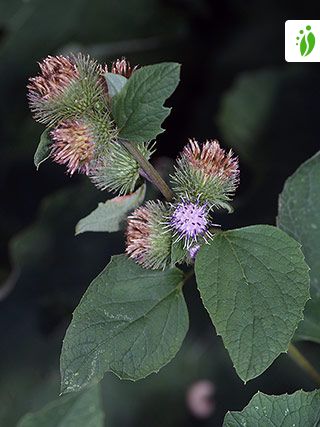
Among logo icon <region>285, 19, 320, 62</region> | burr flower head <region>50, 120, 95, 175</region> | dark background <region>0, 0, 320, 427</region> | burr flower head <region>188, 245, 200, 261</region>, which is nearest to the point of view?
burr flower head <region>50, 120, 95, 175</region>

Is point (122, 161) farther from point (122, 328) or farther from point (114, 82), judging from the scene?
point (122, 328)

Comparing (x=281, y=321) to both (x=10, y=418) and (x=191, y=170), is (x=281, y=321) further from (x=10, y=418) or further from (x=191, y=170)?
(x=10, y=418)

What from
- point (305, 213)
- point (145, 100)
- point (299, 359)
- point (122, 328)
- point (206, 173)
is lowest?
point (299, 359)

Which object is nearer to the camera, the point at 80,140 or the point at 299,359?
the point at 80,140

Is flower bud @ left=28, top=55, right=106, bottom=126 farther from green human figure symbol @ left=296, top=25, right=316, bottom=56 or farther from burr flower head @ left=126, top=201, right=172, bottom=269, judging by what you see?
green human figure symbol @ left=296, top=25, right=316, bottom=56

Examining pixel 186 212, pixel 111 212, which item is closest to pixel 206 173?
pixel 186 212

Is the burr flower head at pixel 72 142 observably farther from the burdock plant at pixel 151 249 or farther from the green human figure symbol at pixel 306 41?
the green human figure symbol at pixel 306 41

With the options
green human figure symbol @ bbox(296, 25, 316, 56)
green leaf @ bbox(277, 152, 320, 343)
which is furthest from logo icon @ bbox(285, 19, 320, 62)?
green leaf @ bbox(277, 152, 320, 343)
